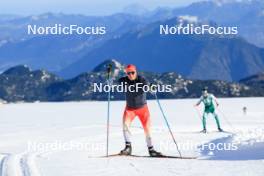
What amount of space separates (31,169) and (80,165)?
Answer: 1079 millimetres

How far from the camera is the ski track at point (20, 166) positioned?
938cm

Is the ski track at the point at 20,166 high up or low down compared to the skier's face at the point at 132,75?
down

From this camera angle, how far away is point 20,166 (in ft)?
Answer: 33.9

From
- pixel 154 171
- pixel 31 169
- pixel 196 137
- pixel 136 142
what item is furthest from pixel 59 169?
pixel 196 137

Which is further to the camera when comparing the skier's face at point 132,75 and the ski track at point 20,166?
the skier's face at point 132,75

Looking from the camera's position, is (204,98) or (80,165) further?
(204,98)

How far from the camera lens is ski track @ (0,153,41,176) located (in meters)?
9.38

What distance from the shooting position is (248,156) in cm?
1358

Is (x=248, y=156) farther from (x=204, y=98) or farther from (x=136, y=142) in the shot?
(x=204, y=98)

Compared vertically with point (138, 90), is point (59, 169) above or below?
below

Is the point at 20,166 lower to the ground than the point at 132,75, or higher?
lower

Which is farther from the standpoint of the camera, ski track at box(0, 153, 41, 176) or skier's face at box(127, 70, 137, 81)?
skier's face at box(127, 70, 137, 81)

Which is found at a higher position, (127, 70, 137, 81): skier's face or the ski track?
(127, 70, 137, 81): skier's face

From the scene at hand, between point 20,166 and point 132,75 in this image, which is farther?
point 132,75
